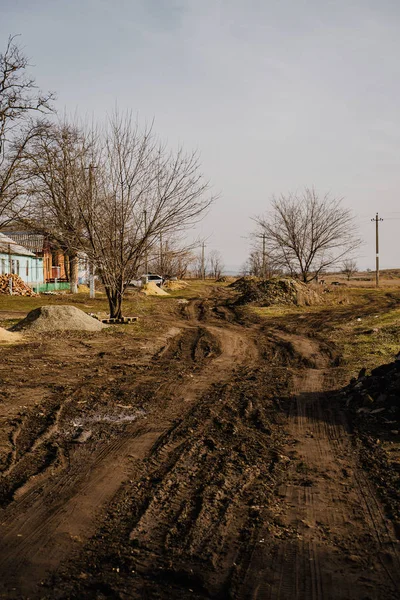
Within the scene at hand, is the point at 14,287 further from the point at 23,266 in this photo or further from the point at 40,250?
the point at 40,250

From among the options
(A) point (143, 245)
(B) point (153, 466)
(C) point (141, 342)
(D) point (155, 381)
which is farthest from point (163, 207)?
(B) point (153, 466)

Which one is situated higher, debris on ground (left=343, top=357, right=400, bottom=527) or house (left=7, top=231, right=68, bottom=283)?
house (left=7, top=231, right=68, bottom=283)

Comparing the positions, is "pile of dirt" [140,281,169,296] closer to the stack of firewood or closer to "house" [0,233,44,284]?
the stack of firewood

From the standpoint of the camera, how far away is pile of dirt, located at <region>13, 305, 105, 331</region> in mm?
14984

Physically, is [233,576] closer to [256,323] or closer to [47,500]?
[47,500]

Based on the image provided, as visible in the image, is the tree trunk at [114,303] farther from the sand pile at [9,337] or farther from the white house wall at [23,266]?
the white house wall at [23,266]

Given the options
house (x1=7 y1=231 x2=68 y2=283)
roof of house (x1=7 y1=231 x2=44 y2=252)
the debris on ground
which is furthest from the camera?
roof of house (x1=7 y1=231 x2=44 y2=252)

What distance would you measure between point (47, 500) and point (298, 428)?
3.40 m

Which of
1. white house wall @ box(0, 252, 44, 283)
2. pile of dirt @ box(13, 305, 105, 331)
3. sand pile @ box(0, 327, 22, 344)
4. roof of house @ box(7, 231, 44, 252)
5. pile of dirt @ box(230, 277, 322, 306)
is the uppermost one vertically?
roof of house @ box(7, 231, 44, 252)

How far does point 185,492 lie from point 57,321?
11.4m

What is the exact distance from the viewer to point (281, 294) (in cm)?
2588

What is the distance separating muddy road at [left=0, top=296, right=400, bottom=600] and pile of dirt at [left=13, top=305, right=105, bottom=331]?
544 centimetres

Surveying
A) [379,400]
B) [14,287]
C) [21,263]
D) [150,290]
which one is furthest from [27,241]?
[379,400]

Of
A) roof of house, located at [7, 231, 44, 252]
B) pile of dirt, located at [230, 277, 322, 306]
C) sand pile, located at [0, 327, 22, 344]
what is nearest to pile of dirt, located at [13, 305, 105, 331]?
sand pile, located at [0, 327, 22, 344]
